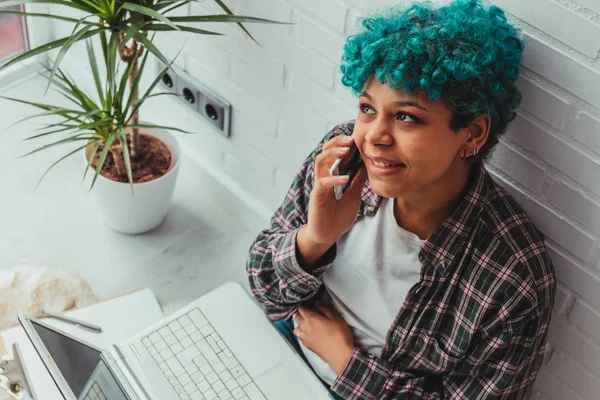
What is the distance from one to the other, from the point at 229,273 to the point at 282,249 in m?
0.74

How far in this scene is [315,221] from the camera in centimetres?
136

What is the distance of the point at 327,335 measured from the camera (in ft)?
4.99

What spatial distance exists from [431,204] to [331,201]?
0.60ft

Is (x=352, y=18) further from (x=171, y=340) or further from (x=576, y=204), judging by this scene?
(x=171, y=340)

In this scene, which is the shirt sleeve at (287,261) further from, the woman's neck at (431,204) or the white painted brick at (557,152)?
the white painted brick at (557,152)

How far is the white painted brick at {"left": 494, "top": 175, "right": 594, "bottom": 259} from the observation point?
4.58 ft

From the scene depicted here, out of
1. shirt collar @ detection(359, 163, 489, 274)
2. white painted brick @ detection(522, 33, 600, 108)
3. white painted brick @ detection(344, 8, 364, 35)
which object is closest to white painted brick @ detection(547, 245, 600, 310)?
shirt collar @ detection(359, 163, 489, 274)

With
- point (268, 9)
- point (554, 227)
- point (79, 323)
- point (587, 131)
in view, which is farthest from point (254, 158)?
point (587, 131)

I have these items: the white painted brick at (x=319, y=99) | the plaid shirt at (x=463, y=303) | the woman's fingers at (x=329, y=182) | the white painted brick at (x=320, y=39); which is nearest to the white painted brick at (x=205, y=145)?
the white painted brick at (x=319, y=99)

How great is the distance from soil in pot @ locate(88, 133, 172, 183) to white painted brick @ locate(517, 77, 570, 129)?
3.54 feet

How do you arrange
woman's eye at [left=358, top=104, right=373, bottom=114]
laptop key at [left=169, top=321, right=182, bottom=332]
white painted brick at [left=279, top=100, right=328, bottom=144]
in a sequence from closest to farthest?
woman's eye at [left=358, top=104, right=373, bottom=114] → laptop key at [left=169, top=321, right=182, bottom=332] → white painted brick at [left=279, top=100, right=328, bottom=144]

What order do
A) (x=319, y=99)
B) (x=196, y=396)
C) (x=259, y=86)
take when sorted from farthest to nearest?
(x=259, y=86)
(x=319, y=99)
(x=196, y=396)

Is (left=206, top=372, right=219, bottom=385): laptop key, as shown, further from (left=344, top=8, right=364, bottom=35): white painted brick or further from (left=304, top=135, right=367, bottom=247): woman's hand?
(left=344, top=8, right=364, bottom=35): white painted brick

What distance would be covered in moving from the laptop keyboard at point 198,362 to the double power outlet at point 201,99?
28.3 inches
